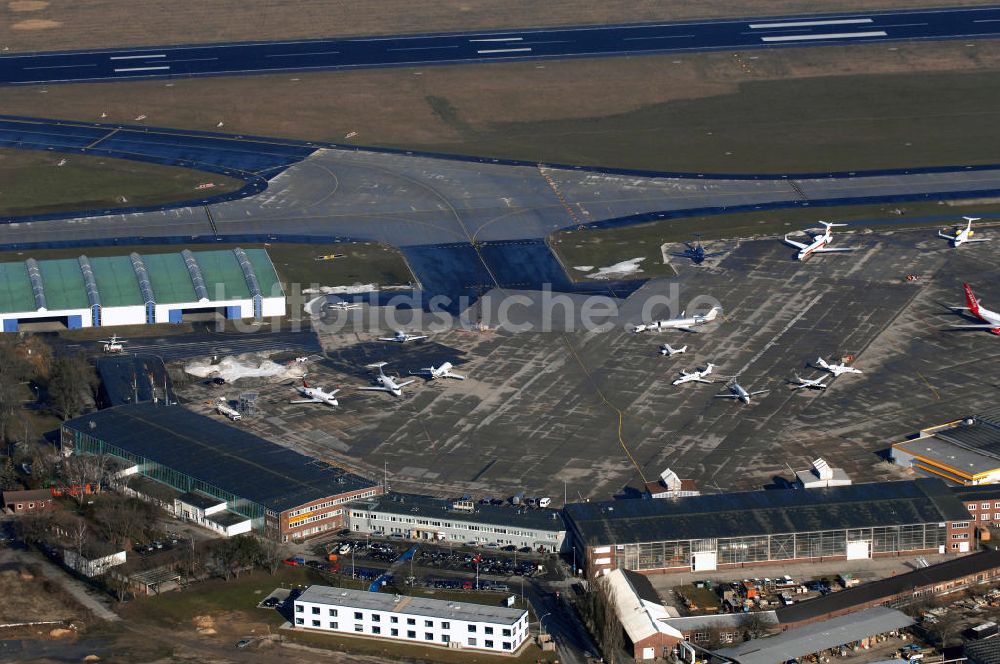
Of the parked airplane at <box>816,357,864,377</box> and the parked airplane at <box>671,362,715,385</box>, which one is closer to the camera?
the parked airplane at <box>671,362,715,385</box>

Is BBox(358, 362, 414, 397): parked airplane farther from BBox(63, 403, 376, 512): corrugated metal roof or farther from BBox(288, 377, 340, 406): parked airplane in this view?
BBox(63, 403, 376, 512): corrugated metal roof

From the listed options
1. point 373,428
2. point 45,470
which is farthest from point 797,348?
point 45,470

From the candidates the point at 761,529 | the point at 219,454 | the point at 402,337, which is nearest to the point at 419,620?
the point at 761,529

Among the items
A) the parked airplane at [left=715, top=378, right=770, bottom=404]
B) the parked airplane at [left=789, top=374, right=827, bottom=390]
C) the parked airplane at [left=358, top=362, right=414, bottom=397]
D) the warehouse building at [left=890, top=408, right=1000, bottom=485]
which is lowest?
the warehouse building at [left=890, top=408, right=1000, bottom=485]

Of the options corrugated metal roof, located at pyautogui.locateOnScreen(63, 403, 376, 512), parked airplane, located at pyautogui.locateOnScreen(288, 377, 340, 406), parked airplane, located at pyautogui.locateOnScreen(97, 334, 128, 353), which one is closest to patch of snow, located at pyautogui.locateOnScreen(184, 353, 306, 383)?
parked airplane, located at pyautogui.locateOnScreen(288, 377, 340, 406)

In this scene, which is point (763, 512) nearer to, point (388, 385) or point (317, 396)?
point (388, 385)

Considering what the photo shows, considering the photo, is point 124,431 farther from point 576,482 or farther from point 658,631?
point 658,631
